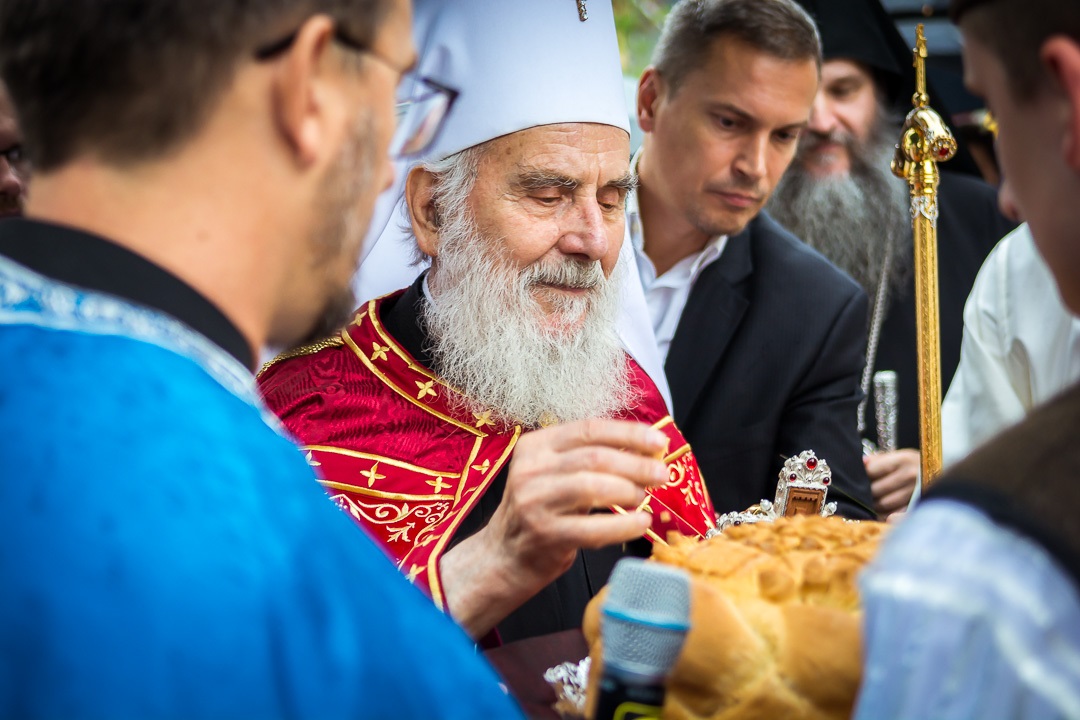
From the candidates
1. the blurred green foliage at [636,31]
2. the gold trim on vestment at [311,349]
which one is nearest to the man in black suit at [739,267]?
the gold trim on vestment at [311,349]

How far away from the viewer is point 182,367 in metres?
1.21

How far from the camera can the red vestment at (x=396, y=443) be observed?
2.85 m

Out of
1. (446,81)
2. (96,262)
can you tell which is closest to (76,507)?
(96,262)

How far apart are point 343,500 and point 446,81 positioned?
1226 millimetres

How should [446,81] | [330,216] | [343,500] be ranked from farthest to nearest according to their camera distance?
[446,81], [343,500], [330,216]

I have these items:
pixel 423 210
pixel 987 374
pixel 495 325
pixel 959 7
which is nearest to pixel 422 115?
pixel 423 210

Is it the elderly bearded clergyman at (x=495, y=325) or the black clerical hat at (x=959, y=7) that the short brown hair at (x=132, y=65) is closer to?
the black clerical hat at (x=959, y=7)

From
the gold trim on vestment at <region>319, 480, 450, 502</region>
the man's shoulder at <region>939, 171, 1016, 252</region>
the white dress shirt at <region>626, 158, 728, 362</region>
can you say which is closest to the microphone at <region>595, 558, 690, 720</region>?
the gold trim on vestment at <region>319, 480, 450, 502</region>

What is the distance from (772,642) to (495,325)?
1.71 meters

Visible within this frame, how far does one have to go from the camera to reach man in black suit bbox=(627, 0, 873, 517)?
4.04 m

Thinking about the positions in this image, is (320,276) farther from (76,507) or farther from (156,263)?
(76,507)

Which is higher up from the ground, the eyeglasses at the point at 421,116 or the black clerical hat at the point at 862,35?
the eyeglasses at the point at 421,116

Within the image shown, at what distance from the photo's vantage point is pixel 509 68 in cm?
324

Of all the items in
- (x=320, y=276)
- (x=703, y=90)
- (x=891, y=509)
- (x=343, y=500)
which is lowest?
(x=891, y=509)
